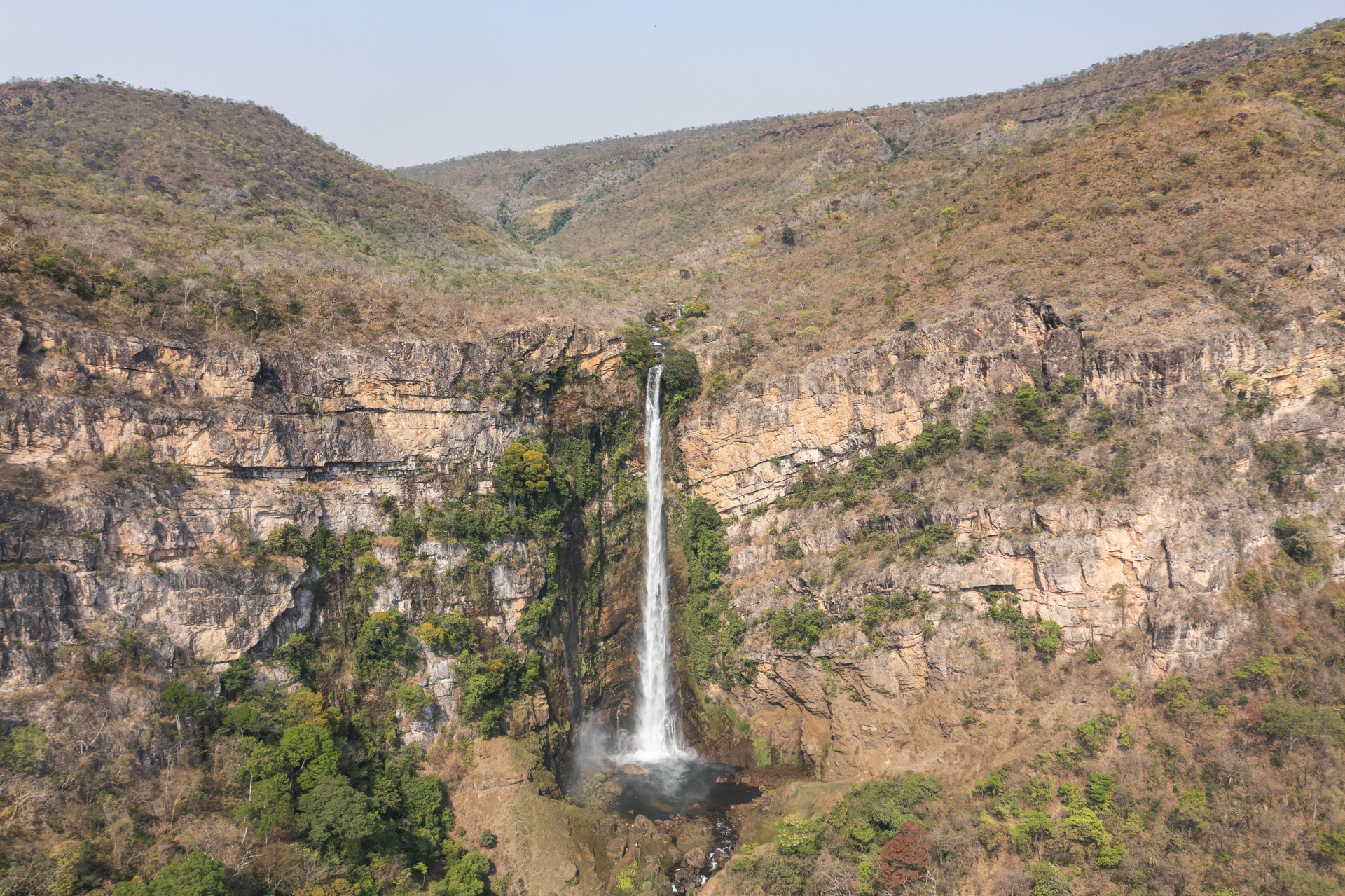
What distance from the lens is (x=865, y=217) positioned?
62344 millimetres

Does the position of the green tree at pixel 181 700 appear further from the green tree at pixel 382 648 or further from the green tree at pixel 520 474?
the green tree at pixel 520 474

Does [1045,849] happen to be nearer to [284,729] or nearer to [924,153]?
[284,729]

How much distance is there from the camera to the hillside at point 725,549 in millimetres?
25141

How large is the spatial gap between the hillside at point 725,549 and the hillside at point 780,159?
29.4 meters

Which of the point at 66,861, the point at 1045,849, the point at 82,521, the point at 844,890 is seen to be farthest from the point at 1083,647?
the point at 82,521

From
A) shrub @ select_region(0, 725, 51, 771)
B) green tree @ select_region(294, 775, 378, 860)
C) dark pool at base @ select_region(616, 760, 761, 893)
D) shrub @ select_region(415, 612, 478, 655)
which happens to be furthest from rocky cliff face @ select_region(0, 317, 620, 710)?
dark pool at base @ select_region(616, 760, 761, 893)

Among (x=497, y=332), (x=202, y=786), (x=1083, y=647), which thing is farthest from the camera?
(x=497, y=332)

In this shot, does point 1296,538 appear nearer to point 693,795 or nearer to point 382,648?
point 693,795

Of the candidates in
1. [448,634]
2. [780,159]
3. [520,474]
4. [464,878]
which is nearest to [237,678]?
[448,634]

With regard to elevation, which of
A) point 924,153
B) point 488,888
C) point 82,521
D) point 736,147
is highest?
point 736,147

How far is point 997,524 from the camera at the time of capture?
32.9 metres

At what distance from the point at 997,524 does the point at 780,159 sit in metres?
68.8

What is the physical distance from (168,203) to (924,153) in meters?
74.5

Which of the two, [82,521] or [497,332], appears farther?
[497,332]
